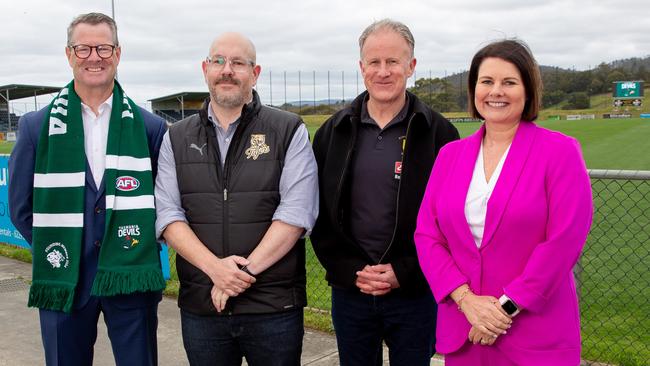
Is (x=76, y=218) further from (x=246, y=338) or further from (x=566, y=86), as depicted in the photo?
(x=566, y=86)

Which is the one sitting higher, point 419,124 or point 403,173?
point 419,124

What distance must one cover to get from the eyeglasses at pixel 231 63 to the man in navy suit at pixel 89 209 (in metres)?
0.61

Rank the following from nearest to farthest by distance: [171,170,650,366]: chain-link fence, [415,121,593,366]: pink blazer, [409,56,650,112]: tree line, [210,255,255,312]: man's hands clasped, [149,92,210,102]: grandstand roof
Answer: [415,121,593,366]: pink blazer < [210,255,255,312]: man's hands clasped < [171,170,650,366]: chain-link fence < [149,92,210,102]: grandstand roof < [409,56,650,112]: tree line

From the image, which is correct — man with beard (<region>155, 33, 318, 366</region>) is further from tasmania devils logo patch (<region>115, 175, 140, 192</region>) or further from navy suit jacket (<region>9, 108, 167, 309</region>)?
navy suit jacket (<region>9, 108, 167, 309</region>)

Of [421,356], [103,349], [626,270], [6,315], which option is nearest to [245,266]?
[421,356]

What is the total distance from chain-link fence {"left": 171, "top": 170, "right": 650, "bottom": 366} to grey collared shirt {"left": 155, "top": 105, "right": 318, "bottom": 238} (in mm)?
1938

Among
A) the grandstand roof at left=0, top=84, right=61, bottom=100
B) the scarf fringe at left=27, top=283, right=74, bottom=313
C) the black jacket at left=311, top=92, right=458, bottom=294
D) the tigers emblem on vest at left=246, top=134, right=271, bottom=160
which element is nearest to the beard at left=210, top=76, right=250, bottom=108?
the tigers emblem on vest at left=246, top=134, right=271, bottom=160

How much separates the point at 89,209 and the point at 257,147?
92cm

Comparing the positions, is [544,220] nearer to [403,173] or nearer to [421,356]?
[403,173]

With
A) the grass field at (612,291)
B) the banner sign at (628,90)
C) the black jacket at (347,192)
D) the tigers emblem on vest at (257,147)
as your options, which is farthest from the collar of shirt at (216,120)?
the banner sign at (628,90)

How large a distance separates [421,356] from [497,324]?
72 centimetres

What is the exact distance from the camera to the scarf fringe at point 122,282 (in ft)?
9.37

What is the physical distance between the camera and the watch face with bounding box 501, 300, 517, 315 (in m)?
2.22

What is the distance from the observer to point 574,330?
2.25 metres
